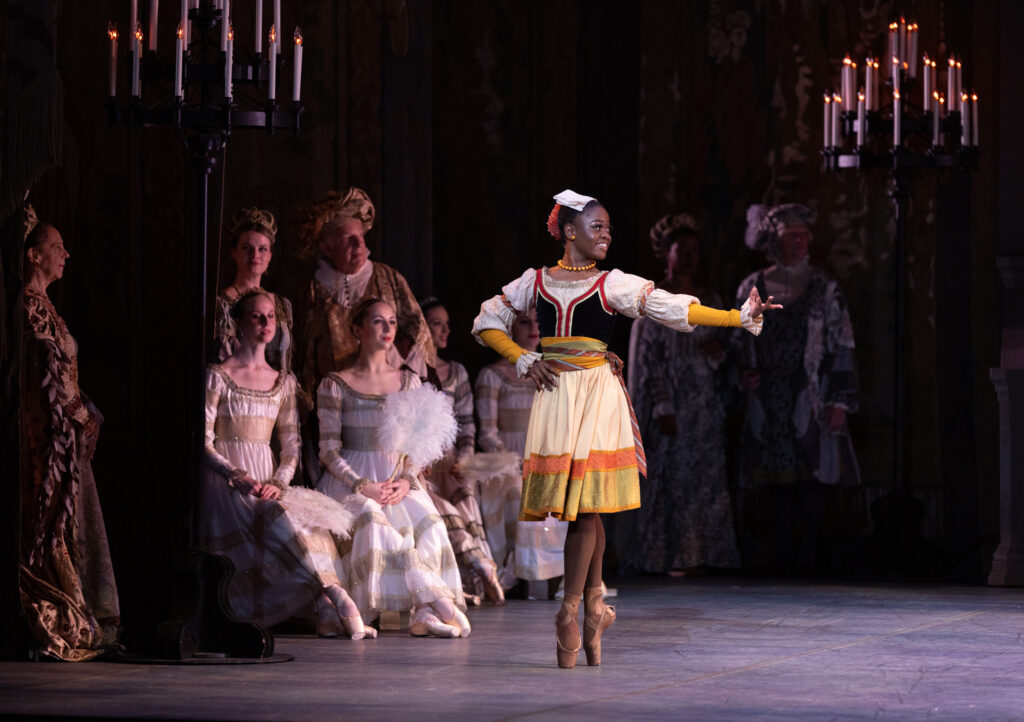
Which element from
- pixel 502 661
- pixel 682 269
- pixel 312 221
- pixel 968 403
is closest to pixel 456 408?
pixel 312 221

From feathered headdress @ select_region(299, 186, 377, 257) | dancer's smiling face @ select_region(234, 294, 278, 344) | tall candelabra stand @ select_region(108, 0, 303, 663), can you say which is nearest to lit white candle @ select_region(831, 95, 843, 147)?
feathered headdress @ select_region(299, 186, 377, 257)

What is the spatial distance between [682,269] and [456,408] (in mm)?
1903

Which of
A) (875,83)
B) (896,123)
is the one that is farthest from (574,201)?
(875,83)

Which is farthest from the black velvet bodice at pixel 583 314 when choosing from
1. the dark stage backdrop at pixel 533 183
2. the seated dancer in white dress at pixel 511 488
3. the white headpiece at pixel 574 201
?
the dark stage backdrop at pixel 533 183

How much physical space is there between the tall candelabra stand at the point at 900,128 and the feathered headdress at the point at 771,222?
0.99 ft

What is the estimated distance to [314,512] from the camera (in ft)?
23.3

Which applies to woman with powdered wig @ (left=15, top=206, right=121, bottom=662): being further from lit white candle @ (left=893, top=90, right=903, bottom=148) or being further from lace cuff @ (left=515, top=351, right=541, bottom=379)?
lit white candle @ (left=893, top=90, right=903, bottom=148)

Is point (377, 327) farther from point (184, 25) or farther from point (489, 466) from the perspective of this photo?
point (184, 25)

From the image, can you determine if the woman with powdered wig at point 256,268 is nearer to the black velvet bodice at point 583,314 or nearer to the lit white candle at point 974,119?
the black velvet bodice at point 583,314

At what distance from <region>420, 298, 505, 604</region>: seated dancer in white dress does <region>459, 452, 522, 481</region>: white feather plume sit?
23 millimetres

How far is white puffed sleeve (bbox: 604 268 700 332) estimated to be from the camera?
609cm

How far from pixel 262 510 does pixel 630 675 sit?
1.99 m

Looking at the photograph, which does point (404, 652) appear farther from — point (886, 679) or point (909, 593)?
point (909, 593)

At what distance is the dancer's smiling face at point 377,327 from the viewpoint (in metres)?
7.63
